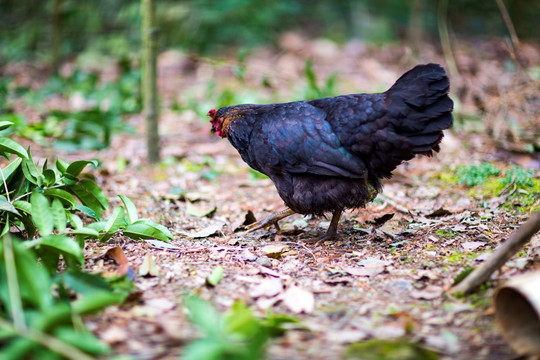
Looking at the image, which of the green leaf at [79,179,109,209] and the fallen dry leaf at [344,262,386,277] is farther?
the green leaf at [79,179,109,209]

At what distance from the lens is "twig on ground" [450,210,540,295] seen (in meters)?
2.37

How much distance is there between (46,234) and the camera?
273cm

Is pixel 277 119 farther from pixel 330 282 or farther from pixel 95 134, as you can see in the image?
pixel 95 134

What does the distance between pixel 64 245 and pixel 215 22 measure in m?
8.48

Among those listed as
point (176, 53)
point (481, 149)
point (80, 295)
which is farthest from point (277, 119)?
point (176, 53)

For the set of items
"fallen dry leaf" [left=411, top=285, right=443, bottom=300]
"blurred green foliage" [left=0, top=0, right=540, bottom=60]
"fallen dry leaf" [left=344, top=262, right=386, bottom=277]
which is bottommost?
"fallen dry leaf" [left=411, top=285, right=443, bottom=300]

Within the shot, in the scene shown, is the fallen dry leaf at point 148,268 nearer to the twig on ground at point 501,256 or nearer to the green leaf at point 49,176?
the green leaf at point 49,176

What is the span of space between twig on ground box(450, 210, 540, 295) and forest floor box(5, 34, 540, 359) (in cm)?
8

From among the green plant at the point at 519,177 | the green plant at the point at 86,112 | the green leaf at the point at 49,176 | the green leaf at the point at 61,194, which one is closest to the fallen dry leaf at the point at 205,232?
the green leaf at the point at 61,194

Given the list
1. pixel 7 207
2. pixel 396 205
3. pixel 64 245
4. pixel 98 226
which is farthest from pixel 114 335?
pixel 396 205

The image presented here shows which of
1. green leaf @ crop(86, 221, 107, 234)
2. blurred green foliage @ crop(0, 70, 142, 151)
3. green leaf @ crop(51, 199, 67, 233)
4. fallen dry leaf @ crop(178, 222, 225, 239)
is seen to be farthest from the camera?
blurred green foliage @ crop(0, 70, 142, 151)

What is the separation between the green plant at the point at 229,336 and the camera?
1793mm

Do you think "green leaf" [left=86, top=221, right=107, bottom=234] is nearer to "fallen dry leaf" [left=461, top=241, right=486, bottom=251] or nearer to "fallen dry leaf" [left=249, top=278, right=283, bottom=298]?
"fallen dry leaf" [left=249, top=278, right=283, bottom=298]

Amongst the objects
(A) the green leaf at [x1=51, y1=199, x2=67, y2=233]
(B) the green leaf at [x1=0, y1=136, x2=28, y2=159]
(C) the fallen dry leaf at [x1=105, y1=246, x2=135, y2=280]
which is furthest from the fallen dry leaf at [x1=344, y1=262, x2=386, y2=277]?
(B) the green leaf at [x1=0, y1=136, x2=28, y2=159]
